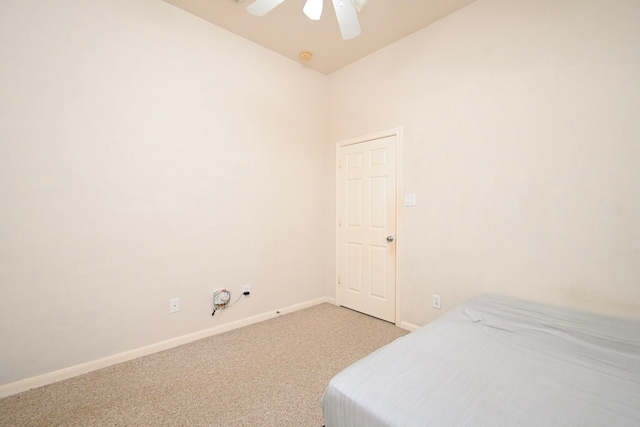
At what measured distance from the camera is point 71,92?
1922 millimetres

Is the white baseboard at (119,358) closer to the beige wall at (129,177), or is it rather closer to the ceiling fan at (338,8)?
the beige wall at (129,177)

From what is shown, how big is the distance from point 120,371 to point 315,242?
222 centimetres

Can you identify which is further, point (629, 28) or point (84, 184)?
point (84, 184)

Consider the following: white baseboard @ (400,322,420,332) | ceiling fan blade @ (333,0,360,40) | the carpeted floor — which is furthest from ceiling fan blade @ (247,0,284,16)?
white baseboard @ (400,322,420,332)

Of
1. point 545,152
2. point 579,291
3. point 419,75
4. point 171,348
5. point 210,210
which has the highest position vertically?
point 419,75

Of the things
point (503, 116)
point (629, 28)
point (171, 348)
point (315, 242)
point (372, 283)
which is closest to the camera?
point (629, 28)

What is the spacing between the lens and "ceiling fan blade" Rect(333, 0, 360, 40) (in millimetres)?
1648

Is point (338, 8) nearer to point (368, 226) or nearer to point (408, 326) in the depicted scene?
point (368, 226)

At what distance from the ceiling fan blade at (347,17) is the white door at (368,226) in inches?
48.2

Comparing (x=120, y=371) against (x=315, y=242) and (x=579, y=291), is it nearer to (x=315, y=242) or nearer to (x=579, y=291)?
(x=315, y=242)

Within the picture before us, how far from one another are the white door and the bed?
4.74ft

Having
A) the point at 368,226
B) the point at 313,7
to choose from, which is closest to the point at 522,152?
the point at 368,226

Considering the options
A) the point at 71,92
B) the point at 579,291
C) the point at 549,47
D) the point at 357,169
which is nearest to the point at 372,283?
the point at 357,169

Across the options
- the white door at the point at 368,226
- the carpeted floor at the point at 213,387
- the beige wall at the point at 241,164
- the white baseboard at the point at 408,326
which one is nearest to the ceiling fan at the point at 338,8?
the beige wall at the point at 241,164
